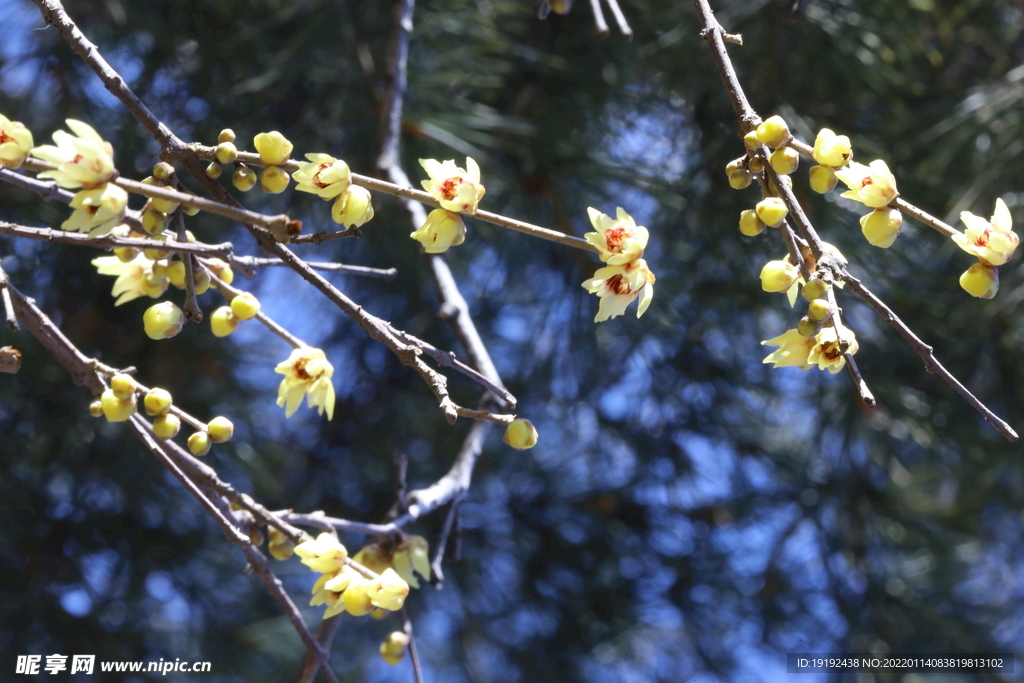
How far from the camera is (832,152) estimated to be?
490 mm

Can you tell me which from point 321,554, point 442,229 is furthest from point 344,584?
point 442,229

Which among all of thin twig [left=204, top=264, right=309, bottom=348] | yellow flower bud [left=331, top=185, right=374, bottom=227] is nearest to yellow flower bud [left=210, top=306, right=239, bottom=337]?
thin twig [left=204, top=264, right=309, bottom=348]

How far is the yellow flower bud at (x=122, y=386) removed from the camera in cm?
50

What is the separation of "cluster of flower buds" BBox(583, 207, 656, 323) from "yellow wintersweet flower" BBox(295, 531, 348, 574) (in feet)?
0.79

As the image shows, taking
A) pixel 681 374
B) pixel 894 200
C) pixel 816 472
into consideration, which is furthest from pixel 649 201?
pixel 894 200

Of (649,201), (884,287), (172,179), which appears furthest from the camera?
(649,201)

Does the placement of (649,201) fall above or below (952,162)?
below

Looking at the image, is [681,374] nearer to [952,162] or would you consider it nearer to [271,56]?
[952,162]

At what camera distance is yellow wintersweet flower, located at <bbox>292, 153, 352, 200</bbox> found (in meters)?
0.49

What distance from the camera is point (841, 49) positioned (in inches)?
45.6

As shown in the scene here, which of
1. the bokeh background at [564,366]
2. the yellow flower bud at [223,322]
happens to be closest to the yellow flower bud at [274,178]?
the yellow flower bud at [223,322]

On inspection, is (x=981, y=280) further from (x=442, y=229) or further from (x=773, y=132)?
(x=442, y=229)

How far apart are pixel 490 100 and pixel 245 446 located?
70 cm

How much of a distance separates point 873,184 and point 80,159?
18.0 inches
